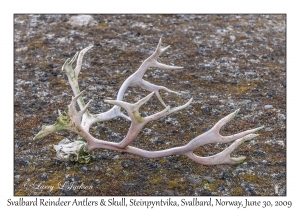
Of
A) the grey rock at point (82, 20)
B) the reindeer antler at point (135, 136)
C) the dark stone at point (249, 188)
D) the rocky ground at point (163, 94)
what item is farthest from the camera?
the grey rock at point (82, 20)

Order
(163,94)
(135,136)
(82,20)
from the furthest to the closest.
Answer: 1. (82,20)
2. (163,94)
3. (135,136)

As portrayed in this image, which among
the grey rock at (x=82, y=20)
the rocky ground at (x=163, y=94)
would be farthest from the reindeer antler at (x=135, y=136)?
the grey rock at (x=82, y=20)

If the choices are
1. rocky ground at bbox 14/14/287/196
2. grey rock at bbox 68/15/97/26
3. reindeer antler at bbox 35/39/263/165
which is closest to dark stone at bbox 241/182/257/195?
rocky ground at bbox 14/14/287/196

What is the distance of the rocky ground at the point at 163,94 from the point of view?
4.26 meters

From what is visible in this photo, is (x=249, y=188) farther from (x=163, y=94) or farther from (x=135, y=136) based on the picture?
(x=163, y=94)

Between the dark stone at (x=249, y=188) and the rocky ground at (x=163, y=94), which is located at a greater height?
the rocky ground at (x=163, y=94)

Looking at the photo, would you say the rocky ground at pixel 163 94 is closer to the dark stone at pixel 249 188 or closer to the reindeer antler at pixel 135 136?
the dark stone at pixel 249 188

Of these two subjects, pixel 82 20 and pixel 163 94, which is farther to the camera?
pixel 82 20

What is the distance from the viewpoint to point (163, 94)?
588 centimetres

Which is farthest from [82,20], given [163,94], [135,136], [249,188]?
[249,188]

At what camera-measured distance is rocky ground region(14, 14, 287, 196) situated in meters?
4.26

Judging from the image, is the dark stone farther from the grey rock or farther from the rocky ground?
the grey rock

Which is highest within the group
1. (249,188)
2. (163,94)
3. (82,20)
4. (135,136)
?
(82,20)

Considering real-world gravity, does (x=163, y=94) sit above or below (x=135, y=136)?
above
